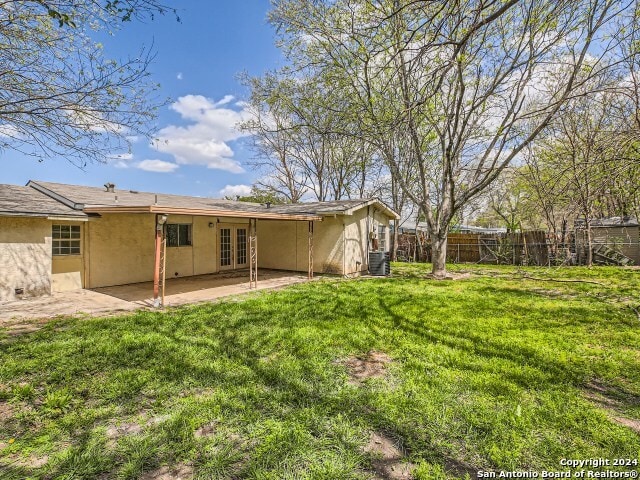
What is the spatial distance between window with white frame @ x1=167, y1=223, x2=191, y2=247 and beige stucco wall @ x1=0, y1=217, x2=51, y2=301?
10.9ft

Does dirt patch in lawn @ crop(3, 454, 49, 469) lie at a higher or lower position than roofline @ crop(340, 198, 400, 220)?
lower

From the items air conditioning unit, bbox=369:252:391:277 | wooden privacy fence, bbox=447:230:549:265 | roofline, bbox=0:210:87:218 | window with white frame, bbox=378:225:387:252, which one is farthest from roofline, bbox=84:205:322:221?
wooden privacy fence, bbox=447:230:549:265

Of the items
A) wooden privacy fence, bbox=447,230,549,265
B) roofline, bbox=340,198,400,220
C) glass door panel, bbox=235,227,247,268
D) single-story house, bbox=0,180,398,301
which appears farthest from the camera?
wooden privacy fence, bbox=447,230,549,265

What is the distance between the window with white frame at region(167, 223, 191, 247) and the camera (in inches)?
424

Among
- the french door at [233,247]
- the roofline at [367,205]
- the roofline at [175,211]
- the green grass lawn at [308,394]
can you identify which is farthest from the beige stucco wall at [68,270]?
the roofline at [367,205]

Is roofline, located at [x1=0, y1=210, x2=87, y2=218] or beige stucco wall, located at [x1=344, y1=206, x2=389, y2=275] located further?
beige stucco wall, located at [x1=344, y1=206, x2=389, y2=275]

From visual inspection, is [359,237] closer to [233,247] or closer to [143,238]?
[233,247]

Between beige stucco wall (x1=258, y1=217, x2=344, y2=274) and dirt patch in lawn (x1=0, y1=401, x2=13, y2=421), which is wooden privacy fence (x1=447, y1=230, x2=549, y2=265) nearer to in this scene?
beige stucco wall (x1=258, y1=217, x2=344, y2=274)

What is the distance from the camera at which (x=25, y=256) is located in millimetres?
7617

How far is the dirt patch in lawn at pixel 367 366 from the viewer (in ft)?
11.9

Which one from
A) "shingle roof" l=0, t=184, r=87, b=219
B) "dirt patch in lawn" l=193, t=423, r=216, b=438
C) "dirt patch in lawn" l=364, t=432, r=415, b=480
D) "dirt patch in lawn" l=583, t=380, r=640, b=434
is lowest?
"dirt patch in lawn" l=364, t=432, r=415, b=480

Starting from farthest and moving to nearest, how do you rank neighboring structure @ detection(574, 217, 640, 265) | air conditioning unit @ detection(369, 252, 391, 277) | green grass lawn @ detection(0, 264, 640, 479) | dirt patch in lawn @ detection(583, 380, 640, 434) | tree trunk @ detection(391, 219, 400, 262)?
tree trunk @ detection(391, 219, 400, 262), neighboring structure @ detection(574, 217, 640, 265), air conditioning unit @ detection(369, 252, 391, 277), dirt patch in lawn @ detection(583, 380, 640, 434), green grass lawn @ detection(0, 264, 640, 479)

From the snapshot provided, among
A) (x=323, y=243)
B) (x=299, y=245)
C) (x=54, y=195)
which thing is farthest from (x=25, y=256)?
(x=323, y=243)

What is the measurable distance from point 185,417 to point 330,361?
1.86 meters
